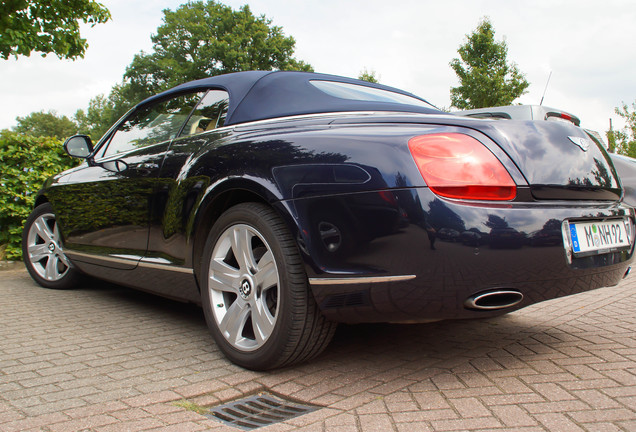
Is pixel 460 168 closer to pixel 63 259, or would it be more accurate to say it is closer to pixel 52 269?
pixel 63 259

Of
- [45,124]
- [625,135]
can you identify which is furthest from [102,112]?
[625,135]

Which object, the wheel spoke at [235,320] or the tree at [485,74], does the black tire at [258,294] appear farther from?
the tree at [485,74]

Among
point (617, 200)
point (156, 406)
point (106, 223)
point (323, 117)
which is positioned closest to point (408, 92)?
point (323, 117)

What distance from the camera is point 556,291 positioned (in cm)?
221

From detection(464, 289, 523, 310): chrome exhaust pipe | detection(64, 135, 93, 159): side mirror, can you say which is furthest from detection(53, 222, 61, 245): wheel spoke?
detection(464, 289, 523, 310): chrome exhaust pipe

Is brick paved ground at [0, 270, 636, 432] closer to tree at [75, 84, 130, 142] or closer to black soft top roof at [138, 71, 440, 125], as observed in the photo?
black soft top roof at [138, 71, 440, 125]

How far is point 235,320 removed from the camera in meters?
2.61

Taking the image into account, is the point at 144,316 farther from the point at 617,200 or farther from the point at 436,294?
the point at 617,200

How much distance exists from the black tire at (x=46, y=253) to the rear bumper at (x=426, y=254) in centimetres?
316

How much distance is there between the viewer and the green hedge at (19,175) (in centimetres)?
653

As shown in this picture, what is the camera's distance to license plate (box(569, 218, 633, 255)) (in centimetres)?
219

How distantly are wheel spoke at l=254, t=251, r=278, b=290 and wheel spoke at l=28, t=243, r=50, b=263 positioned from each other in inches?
124

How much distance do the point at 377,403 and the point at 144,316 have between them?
2.19 m

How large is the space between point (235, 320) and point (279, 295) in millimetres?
378
